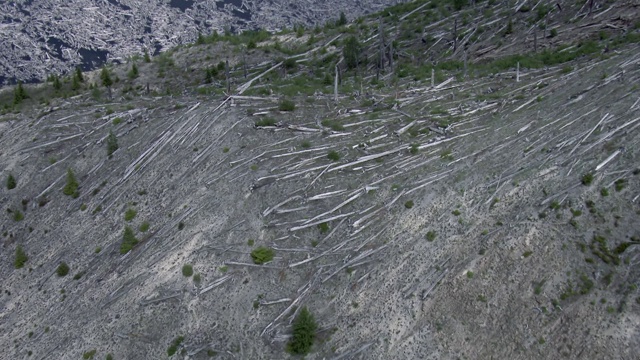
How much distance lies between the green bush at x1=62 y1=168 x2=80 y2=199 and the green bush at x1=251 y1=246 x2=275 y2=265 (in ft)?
36.8

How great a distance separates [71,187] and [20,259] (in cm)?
411

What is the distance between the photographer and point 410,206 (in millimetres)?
19578

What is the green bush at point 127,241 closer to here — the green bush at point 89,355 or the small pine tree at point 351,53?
the green bush at point 89,355

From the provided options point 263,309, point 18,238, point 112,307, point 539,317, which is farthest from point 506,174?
point 18,238

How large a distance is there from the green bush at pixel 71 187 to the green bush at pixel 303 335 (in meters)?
14.3

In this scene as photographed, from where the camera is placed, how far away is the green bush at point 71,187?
1000 inches

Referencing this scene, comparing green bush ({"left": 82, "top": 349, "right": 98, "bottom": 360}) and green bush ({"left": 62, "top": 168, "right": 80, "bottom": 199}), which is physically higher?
green bush ({"left": 62, "top": 168, "right": 80, "bottom": 199})

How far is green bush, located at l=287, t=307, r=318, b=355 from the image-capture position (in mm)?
16609

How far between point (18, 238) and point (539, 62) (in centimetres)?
2817

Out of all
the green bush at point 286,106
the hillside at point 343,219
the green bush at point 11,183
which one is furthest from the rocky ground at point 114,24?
the green bush at point 286,106

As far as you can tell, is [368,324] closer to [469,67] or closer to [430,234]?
[430,234]

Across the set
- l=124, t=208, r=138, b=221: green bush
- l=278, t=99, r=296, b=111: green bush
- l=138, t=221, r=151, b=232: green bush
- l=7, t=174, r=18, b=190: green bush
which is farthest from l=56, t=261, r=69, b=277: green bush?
l=278, t=99, r=296, b=111: green bush

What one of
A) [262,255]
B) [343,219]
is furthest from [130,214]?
[343,219]

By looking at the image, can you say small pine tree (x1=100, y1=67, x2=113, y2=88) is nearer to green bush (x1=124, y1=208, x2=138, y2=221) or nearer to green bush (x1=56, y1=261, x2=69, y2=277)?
green bush (x1=124, y1=208, x2=138, y2=221)
